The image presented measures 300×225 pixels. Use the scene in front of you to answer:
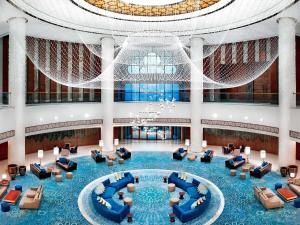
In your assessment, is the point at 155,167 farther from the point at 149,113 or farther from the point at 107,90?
the point at 107,90

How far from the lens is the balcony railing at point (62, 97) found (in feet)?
65.5

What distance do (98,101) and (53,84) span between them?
140 inches

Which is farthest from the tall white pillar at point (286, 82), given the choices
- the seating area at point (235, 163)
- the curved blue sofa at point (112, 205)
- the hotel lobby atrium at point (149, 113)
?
the curved blue sofa at point (112, 205)

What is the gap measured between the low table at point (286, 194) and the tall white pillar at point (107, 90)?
486 inches

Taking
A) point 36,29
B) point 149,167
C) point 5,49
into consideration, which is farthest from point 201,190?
point 5,49

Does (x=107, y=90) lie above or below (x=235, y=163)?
above

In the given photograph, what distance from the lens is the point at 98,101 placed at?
73.5 ft

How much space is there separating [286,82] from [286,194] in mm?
6295

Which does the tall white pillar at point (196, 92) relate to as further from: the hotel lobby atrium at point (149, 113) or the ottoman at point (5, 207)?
the ottoman at point (5, 207)

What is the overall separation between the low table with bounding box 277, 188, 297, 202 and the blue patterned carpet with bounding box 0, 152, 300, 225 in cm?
42

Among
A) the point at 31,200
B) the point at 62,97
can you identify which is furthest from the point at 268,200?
the point at 62,97

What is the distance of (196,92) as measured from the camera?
70.8 feet

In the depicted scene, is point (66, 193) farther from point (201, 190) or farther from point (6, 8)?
point (6, 8)

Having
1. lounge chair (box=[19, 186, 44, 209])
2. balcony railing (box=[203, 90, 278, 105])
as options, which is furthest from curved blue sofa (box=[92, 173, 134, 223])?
balcony railing (box=[203, 90, 278, 105])
